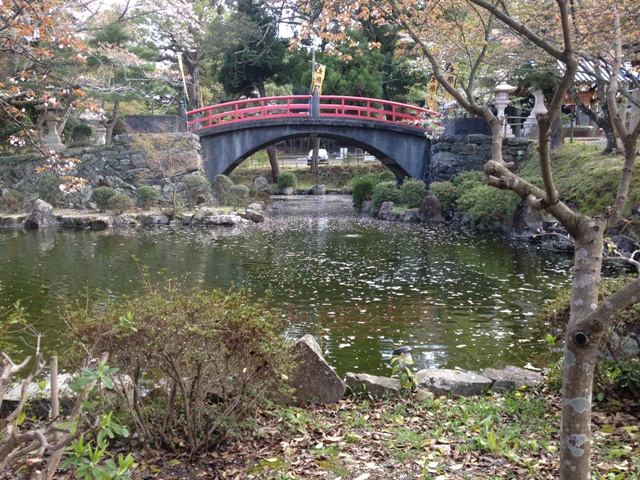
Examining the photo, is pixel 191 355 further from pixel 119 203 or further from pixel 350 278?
pixel 119 203

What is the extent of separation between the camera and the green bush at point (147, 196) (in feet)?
72.0

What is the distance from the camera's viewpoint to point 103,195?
21531mm

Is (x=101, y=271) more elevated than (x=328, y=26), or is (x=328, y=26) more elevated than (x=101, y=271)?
(x=328, y=26)

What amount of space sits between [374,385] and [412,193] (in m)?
18.2

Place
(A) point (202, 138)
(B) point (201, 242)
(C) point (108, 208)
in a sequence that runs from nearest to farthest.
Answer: (B) point (201, 242)
(C) point (108, 208)
(A) point (202, 138)

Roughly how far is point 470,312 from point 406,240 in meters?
7.69

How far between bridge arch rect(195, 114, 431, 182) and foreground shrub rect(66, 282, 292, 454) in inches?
861

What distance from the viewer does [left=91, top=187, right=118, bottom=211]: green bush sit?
21516mm

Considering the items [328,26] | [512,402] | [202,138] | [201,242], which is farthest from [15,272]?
[202,138]

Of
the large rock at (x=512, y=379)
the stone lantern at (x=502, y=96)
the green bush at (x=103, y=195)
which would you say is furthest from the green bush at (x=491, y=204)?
→ the green bush at (x=103, y=195)

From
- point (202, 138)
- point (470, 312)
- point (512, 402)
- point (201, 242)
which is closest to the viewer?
point (512, 402)

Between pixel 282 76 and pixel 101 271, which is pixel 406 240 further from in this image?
pixel 282 76

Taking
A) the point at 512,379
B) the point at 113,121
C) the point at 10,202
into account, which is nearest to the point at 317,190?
the point at 113,121

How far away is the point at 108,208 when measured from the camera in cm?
2147
